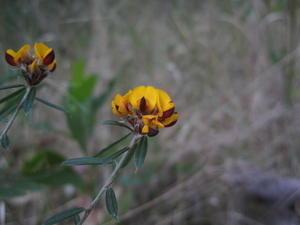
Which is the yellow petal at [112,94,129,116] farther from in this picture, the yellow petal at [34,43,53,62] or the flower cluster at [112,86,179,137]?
the yellow petal at [34,43,53,62]

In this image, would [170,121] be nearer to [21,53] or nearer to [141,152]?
[141,152]

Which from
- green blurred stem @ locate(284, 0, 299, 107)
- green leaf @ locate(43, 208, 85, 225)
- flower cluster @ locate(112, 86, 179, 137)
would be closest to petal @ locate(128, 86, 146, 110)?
flower cluster @ locate(112, 86, 179, 137)

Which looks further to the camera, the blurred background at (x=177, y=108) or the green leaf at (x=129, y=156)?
the blurred background at (x=177, y=108)

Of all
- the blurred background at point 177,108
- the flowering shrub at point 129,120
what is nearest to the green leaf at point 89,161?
the flowering shrub at point 129,120

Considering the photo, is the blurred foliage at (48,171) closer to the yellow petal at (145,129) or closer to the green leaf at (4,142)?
the green leaf at (4,142)

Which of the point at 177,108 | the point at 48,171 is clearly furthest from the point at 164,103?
the point at 177,108

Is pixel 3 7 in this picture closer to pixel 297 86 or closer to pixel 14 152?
pixel 14 152

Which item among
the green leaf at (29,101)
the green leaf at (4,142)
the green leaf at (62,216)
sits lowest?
the green leaf at (62,216)

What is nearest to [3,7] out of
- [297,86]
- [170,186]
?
[170,186]
